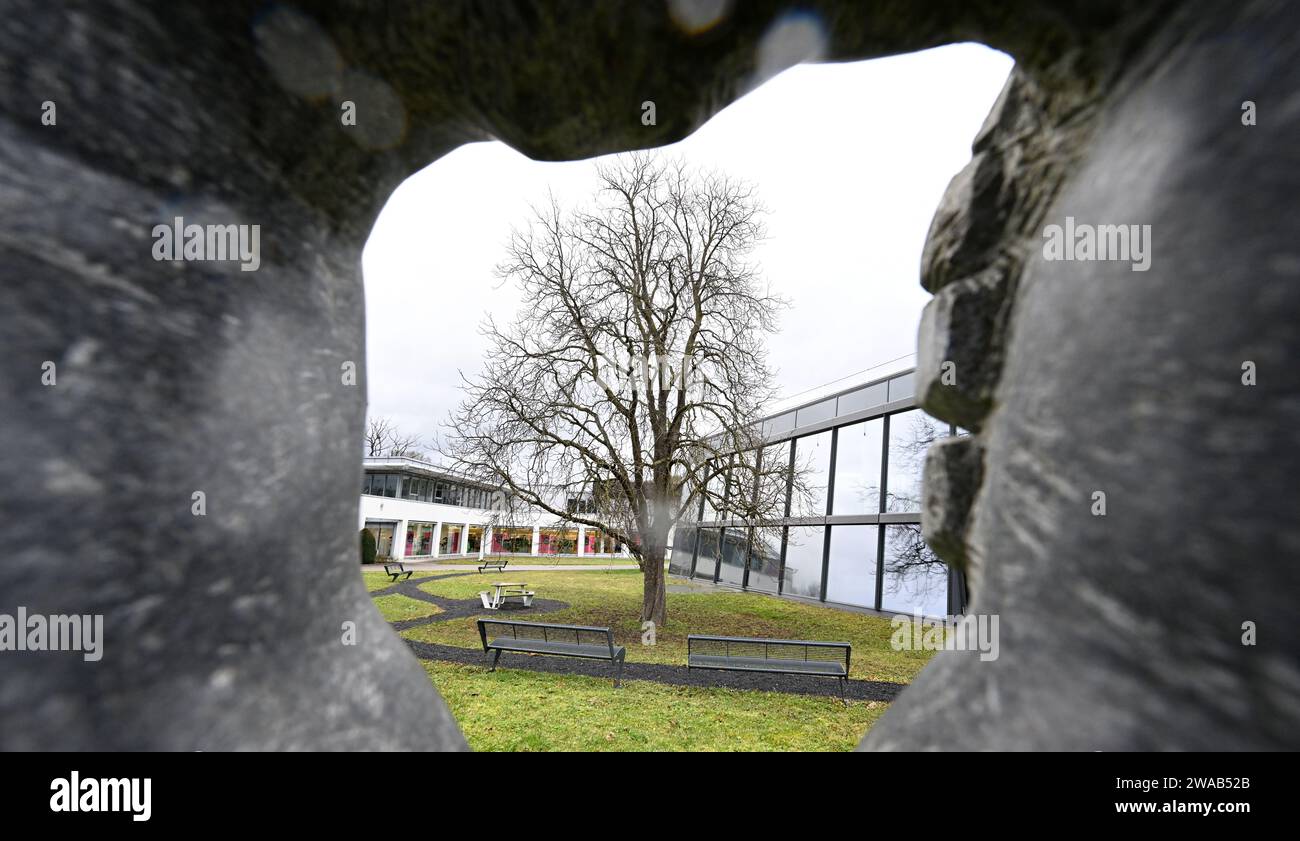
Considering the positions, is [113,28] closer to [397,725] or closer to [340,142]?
[340,142]

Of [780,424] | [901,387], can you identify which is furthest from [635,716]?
[780,424]

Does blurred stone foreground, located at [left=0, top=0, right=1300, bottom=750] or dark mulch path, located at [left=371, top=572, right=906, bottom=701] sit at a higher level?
blurred stone foreground, located at [left=0, top=0, right=1300, bottom=750]

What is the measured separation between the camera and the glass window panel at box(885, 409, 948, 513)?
13086 millimetres

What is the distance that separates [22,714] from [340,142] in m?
1.29

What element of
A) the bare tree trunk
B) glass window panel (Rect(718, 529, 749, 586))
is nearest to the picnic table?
the bare tree trunk

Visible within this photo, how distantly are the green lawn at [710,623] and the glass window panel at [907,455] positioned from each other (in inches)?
112

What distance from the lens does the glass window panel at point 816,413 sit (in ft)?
54.7

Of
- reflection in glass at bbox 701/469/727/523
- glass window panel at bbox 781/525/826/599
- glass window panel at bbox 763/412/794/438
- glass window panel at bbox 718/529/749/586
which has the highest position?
glass window panel at bbox 763/412/794/438

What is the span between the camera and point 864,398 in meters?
15.3

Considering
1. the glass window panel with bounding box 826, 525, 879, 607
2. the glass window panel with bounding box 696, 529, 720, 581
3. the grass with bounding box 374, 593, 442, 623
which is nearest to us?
the grass with bounding box 374, 593, 442, 623

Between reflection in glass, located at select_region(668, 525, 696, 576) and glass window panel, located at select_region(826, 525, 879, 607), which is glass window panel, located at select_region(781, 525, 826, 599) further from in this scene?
reflection in glass, located at select_region(668, 525, 696, 576)

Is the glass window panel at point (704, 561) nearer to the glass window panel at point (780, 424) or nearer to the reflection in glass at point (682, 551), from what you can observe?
the reflection in glass at point (682, 551)

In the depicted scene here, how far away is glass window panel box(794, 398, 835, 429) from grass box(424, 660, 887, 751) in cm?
1114
